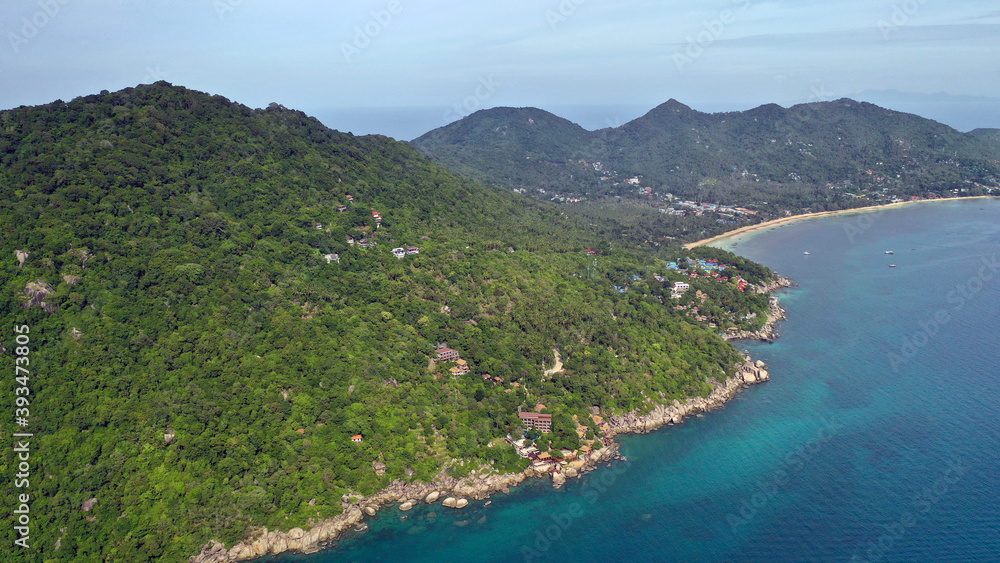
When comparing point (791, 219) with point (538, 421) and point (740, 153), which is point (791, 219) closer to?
point (740, 153)

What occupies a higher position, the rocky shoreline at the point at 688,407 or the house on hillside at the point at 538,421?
the house on hillside at the point at 538,421

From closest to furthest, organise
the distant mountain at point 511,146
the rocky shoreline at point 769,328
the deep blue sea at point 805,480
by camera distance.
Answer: the deep blue sea at point 805,480, the rocky shoreline at point 769,328, the distant mountain at point 511,146

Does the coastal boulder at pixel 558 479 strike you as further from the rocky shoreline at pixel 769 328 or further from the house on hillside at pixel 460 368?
the rocky shoreline at pixel 769 328

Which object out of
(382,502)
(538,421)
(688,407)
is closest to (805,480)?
(688,407)

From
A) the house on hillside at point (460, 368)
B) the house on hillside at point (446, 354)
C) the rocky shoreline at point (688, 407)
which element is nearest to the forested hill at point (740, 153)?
the house on hillside at point (446, 354)

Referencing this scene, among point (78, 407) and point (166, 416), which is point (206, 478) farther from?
point (78, 407)
